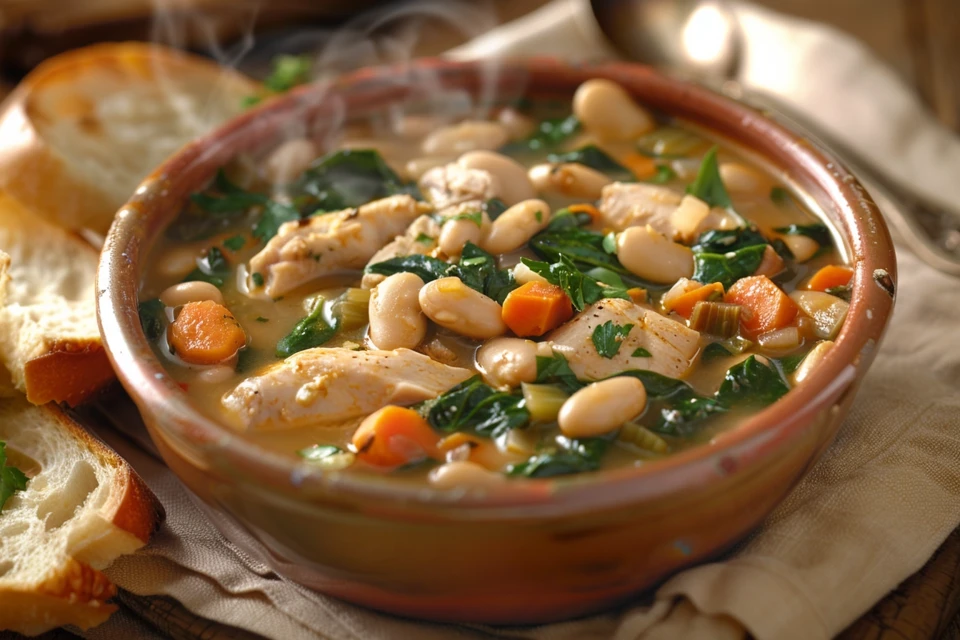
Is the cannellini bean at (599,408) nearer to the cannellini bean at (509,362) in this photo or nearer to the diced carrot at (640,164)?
the cannellini bean at (509,362)

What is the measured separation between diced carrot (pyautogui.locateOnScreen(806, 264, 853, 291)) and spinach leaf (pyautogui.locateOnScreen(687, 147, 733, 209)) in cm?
40

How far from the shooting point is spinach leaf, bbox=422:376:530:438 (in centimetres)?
194

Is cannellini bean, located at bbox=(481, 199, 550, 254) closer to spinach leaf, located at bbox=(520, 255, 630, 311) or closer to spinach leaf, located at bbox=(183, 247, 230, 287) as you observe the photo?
spinach leaf, located at bbox=(520, 255, 630, 311)

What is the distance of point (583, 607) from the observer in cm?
189

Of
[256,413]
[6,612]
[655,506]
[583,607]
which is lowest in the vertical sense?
[6,612]

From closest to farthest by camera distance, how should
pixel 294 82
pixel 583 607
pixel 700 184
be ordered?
pixel 583 607 → pixel 700 184 → pixel 294 82

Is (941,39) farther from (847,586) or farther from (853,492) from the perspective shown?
(847,586)

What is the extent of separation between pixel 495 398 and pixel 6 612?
3.56ft

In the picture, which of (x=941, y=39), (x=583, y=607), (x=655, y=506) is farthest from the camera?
(x=941, y=39)

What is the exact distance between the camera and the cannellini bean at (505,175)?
261 centimetres

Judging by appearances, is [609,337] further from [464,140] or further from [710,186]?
[464,140]

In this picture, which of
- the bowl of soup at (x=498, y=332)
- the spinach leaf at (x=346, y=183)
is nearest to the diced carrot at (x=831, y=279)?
the bowl of soup at (x=498, y=332)

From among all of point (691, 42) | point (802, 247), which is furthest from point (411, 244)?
point (691, 42)

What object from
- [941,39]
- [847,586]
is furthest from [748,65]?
[847,586]
